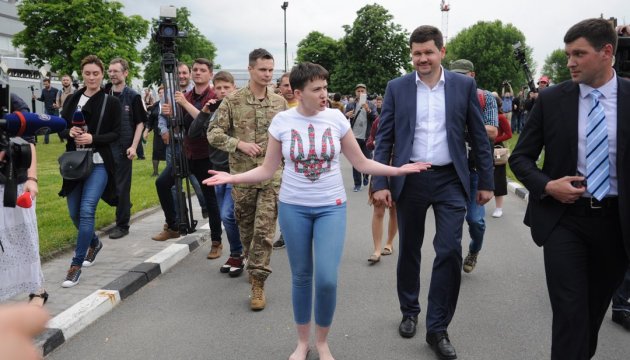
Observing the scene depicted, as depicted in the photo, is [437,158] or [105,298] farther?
[105,298]

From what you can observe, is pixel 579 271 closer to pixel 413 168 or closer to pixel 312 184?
pixel 413 168

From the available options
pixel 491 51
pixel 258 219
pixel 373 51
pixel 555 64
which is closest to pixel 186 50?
pixel 373 51

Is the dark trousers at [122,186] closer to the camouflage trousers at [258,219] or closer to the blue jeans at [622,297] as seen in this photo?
the camouflage trousers at [258,219]

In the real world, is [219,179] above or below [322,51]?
below

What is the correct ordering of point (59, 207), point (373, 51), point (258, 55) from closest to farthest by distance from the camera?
point (258, 55), point (59, 207), point (373, 51)

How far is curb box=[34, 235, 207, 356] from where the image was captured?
3959 millimetres

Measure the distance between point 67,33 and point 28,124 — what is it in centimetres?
4138

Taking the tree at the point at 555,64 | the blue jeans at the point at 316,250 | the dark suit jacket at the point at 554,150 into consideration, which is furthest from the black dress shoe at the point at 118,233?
the tree at the point at 555,64

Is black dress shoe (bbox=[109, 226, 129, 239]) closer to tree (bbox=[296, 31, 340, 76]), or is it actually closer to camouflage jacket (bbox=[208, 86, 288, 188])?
camouflage jacket (bbox=[208, 86, 288, 188])

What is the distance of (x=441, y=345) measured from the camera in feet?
12.1

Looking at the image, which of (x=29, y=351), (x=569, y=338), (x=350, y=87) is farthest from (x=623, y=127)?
(x=350, y=87)

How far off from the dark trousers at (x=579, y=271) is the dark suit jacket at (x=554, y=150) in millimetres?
82

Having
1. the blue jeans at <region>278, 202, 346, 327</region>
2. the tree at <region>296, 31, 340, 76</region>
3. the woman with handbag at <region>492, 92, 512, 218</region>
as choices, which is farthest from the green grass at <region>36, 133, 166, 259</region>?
the tree at <region>296, 31, 340, 76</region>

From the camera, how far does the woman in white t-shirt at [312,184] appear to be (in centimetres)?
353
